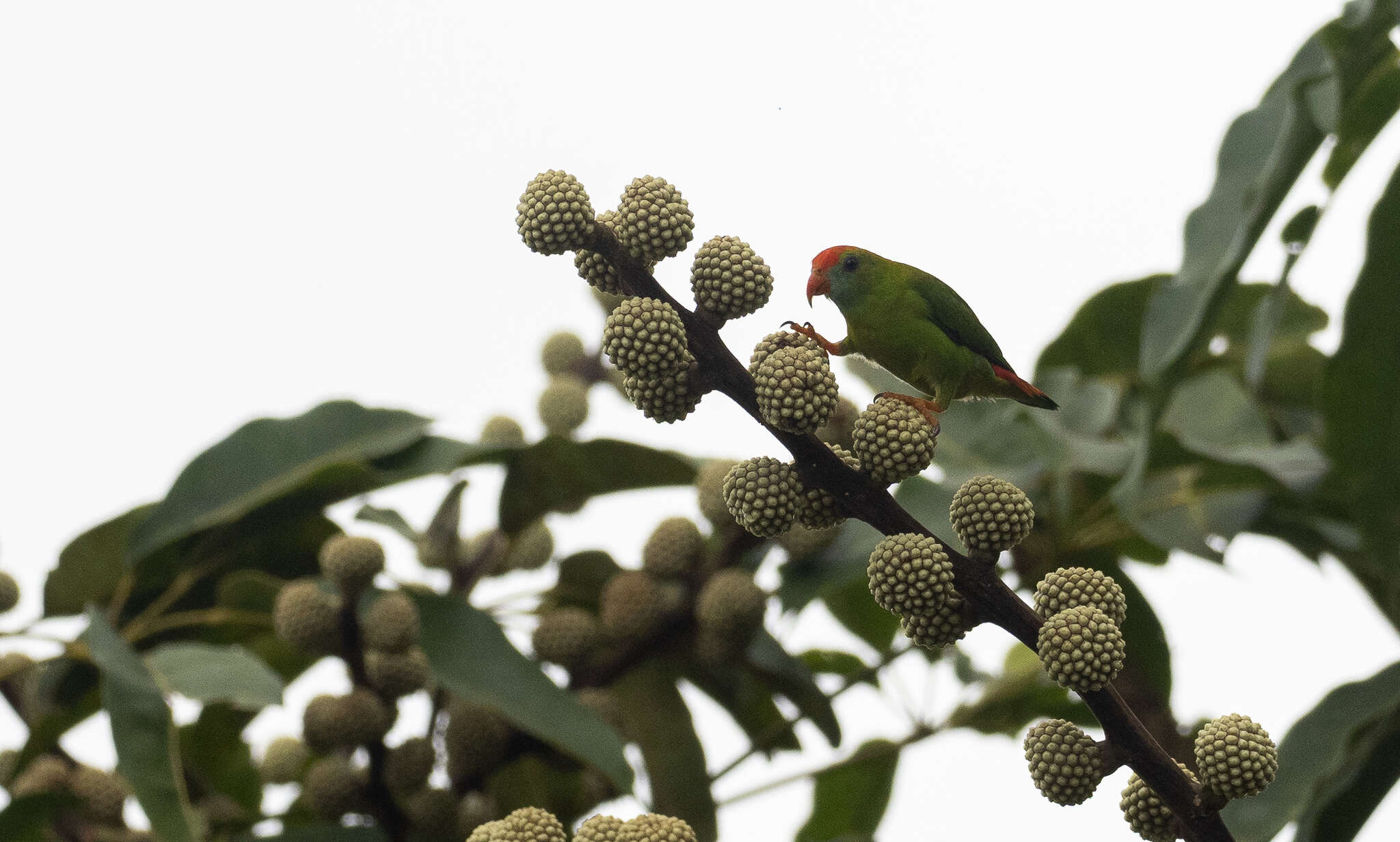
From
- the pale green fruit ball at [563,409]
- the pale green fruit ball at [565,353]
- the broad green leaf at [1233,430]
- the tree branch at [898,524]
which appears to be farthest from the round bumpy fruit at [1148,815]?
the pale green fruit ball at [565,353]

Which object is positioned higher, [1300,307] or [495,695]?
[1300,307]

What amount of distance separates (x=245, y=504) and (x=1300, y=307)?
136cm

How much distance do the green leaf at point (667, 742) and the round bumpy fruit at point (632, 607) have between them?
0.05 metres

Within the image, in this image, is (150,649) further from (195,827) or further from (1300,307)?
(1300,307)

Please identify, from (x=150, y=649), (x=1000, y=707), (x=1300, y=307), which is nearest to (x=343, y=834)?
(x=150, y=649)

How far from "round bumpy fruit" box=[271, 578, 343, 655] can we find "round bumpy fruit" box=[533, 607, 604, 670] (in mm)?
205

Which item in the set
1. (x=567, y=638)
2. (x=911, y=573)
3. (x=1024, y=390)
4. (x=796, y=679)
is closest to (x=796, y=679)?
(x=796, y=679)

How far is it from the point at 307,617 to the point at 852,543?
536 mm

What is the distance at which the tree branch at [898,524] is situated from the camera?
526 millimetres

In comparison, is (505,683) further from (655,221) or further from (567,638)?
(655,221)

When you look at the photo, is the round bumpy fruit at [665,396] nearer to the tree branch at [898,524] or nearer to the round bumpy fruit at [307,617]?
the tree branch at [898,524]

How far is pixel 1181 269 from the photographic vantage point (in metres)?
0.76

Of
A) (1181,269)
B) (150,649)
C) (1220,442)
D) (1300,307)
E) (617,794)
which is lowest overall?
(617,794)

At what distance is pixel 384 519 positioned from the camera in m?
1.31
